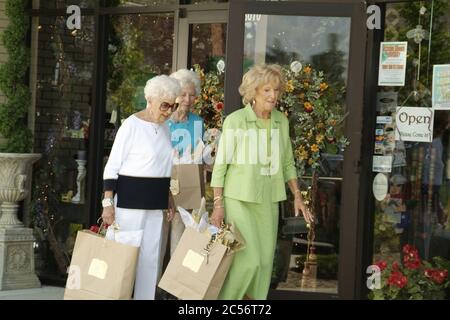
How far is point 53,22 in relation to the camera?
345 inches

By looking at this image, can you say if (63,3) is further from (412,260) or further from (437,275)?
(437,275)

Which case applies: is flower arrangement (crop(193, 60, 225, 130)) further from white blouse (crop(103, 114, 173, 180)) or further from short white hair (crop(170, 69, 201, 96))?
white blouse (crop(103, 114, 173, 180))

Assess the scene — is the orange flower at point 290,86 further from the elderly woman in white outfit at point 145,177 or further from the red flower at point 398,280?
the red flower at point 398,280

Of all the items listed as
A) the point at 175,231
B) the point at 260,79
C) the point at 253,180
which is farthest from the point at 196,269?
the point at 260,79

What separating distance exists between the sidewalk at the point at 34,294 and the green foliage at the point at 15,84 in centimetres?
122

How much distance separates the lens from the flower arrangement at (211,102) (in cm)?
753

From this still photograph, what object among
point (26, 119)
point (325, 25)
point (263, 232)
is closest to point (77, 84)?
point (26, 119)

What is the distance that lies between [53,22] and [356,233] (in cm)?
355

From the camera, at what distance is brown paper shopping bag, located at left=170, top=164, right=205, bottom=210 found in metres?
6.76

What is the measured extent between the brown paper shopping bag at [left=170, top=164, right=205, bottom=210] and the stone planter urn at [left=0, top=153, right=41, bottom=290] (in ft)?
6.42

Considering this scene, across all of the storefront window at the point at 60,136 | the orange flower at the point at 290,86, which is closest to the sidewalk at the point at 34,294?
the storefront window at the point at 60,136

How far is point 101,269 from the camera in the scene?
596 cm

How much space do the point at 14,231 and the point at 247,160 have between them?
2.92 metres

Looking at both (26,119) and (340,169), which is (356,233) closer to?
(340,169)
